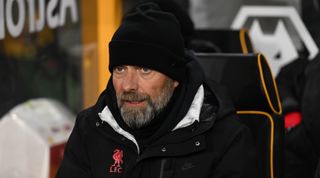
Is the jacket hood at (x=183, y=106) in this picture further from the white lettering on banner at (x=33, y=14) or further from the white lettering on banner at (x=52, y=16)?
the white lettering on banner at (x=52, y=16)

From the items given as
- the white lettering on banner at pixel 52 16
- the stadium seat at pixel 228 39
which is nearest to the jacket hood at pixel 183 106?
the white lettering on banner at pixel 52 16

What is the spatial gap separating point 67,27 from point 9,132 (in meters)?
0.95

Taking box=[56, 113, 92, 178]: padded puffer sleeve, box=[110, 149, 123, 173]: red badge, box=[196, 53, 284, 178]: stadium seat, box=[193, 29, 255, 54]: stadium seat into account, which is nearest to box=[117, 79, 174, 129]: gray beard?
box=[110, 149, 123, 173]: red badge

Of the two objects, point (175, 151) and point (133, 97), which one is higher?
point (133, 97)

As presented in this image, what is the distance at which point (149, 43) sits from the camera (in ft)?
8.18

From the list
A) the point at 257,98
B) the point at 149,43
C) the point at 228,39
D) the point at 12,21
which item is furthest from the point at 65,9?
the point at 149,43

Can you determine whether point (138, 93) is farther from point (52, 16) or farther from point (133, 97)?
point (52, 16)

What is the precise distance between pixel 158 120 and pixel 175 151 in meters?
0.13

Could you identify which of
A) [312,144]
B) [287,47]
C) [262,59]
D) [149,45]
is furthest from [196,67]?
[287,47]

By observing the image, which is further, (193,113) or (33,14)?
(33,14)

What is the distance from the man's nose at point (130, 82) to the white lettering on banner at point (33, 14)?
3.44ft

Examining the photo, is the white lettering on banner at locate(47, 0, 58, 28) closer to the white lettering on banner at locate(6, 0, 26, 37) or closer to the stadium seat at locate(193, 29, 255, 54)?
the white lettering on banner at locate(6, 0, 26, 37)

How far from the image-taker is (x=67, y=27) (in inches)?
166

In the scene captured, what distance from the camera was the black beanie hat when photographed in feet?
8.14
